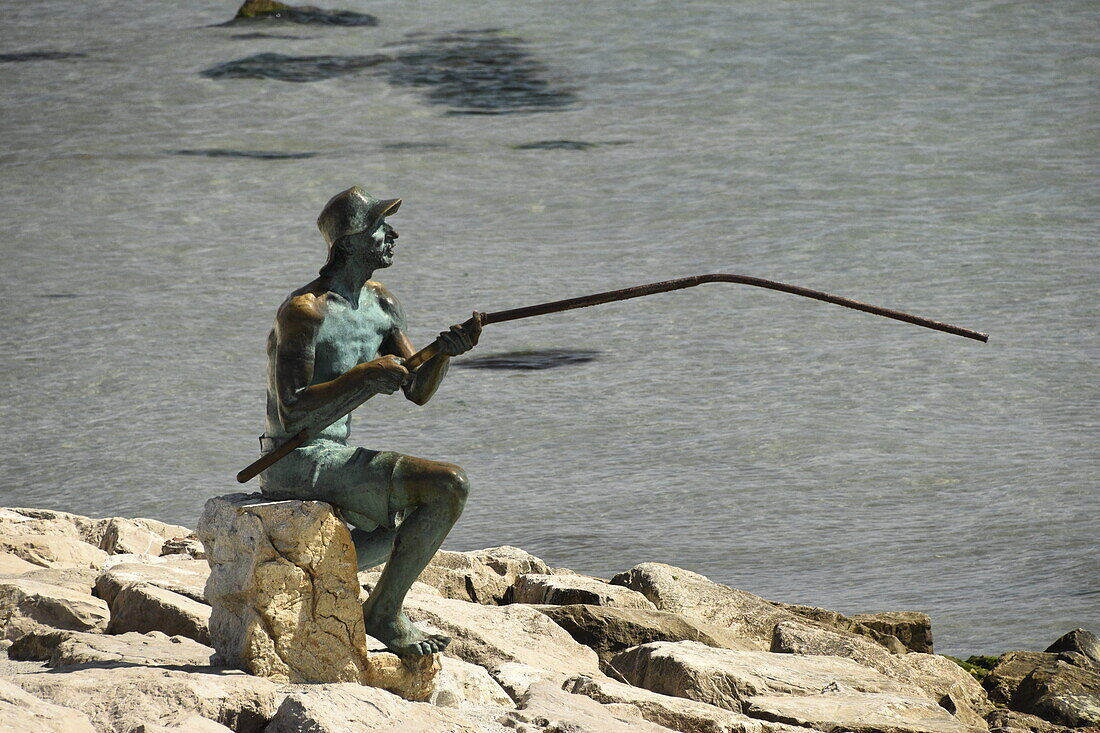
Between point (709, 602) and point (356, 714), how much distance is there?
290 cm

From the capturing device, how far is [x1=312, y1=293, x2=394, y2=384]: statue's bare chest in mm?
4242

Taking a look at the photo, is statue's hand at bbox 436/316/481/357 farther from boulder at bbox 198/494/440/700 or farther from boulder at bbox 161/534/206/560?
boulder at bbox 161/534/206/560

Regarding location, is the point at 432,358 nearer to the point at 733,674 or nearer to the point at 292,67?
the point at 733,674

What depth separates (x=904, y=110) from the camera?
16.8m

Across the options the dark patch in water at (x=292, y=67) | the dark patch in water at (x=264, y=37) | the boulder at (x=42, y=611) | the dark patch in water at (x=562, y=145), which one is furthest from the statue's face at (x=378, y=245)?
the dark patch in water at (x=264, y=37)

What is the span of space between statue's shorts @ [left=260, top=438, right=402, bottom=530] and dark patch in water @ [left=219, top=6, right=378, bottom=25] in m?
16.4

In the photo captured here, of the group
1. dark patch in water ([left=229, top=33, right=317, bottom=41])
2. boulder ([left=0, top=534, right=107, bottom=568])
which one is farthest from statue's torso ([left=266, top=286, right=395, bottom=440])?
dark patch in water ([left=229, top=33, right=317, bottom=41])

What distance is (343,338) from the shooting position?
428 centimetres

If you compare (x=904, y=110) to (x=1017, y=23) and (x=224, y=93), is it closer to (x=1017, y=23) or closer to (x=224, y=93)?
(x=1017, y=23)

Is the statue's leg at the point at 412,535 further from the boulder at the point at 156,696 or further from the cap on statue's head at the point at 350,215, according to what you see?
the cap on statue's head at the point at 350,215

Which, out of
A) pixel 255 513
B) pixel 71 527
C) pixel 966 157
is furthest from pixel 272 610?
pixel 966 157

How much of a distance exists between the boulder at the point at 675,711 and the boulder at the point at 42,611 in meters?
1.53

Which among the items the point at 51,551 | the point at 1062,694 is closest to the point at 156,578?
the point at 51,551

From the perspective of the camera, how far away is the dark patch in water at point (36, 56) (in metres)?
19.0
